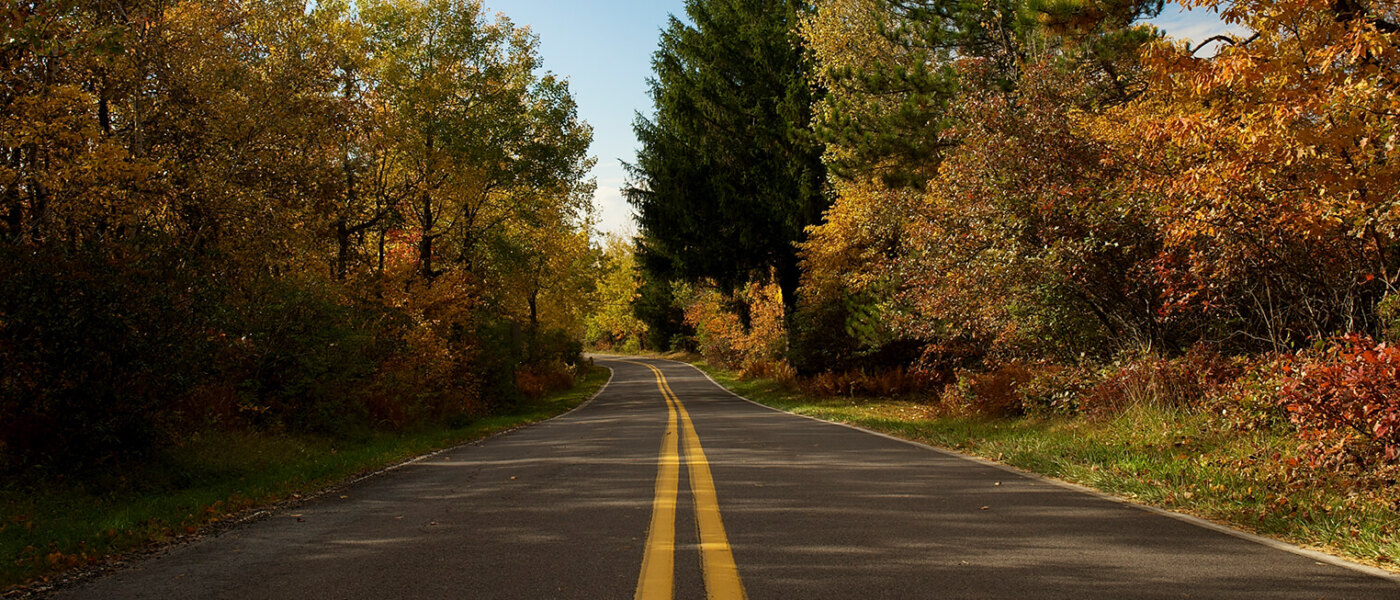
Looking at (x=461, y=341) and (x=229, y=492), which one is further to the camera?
(x=461, y=341)

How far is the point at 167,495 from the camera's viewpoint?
866 cm

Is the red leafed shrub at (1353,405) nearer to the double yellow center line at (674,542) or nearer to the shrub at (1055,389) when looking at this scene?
the double yellow center line at (674,542)

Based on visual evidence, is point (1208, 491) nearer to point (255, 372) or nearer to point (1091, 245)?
point (1091, 245)

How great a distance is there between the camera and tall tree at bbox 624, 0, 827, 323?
95.9 feet

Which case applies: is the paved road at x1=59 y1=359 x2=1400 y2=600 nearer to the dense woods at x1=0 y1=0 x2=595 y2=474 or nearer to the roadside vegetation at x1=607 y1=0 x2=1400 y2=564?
the roadside vegetation at x1=607 y1=0 x2=1400 y2=564

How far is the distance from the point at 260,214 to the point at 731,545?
40.8 feet

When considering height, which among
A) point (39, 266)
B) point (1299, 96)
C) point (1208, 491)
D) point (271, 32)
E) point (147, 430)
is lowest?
point (1208, 491)

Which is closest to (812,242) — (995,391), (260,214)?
(995,391)

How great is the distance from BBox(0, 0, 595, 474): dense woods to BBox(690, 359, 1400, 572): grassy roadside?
31.1 ft

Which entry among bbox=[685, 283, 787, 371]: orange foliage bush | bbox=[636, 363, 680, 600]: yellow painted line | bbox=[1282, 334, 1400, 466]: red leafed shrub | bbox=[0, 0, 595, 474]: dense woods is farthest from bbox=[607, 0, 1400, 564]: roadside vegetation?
bbox=[685, 283, 787, 371]: orange foliage bush

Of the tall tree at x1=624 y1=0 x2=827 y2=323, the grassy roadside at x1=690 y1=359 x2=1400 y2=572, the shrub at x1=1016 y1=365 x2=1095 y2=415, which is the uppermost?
the tall tree at x1=624 y1=0 x2=827 y2=323

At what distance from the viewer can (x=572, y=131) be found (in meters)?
27.3

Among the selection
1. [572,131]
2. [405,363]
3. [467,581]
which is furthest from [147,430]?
[572,131]

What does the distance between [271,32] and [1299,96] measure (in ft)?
54.5
